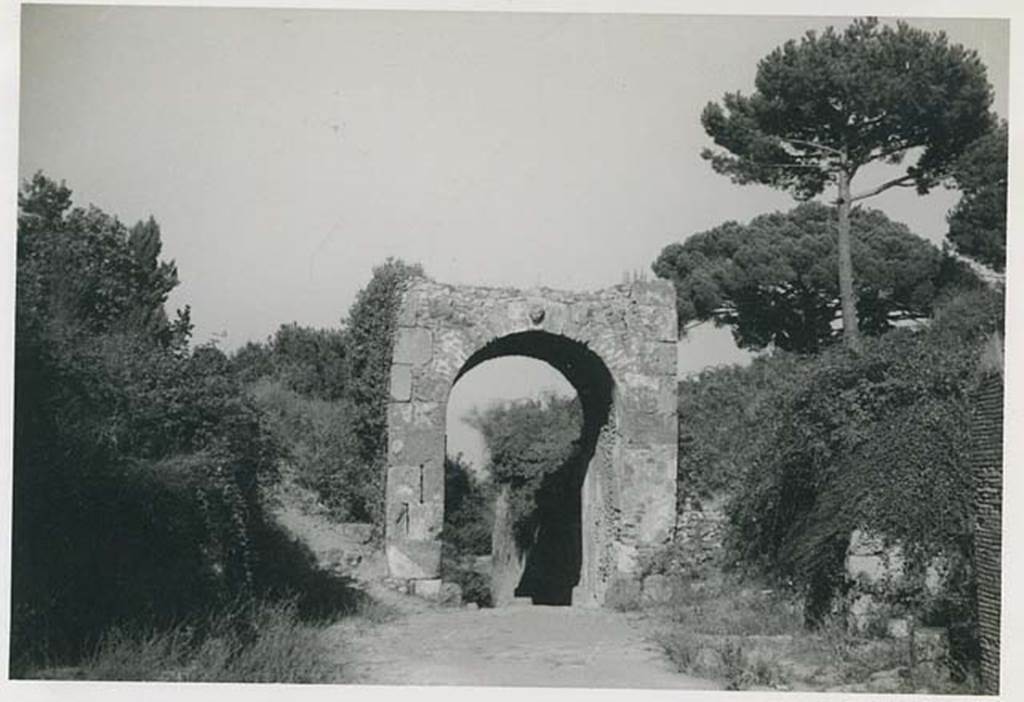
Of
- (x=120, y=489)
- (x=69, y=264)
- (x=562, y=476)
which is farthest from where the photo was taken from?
(x=562, y=476)

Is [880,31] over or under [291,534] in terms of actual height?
over

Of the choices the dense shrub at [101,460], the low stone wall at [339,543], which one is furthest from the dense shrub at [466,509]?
the dense shrub at [101,460]

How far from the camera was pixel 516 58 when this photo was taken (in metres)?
8.68

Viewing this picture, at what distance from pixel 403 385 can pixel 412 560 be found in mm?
2094

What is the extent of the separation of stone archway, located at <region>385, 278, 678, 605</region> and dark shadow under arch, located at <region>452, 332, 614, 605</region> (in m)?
0.10

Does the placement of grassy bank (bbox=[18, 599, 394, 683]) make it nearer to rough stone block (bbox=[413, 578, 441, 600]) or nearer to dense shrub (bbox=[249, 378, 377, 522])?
rough stone block (bbox=[413, 578, 441, 600])

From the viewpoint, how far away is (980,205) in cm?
1441

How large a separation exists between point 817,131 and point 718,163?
4.77 ft

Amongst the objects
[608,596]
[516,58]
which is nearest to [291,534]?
[608,596]

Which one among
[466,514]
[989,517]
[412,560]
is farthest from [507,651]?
[466,514]

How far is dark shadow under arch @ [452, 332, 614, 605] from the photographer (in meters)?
14.1

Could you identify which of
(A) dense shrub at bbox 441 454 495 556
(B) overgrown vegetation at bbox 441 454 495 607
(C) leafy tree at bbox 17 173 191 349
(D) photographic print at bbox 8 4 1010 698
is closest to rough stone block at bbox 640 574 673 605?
(D) photographic print at bbox 8 4 1010 698

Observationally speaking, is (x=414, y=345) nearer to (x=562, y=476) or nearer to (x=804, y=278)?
(x=562, y=476)

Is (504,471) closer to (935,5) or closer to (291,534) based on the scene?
(291,534)
